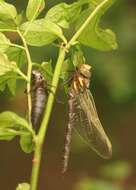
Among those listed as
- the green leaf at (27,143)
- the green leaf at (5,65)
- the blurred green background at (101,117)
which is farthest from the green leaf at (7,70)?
the blurred green background at (101,117)

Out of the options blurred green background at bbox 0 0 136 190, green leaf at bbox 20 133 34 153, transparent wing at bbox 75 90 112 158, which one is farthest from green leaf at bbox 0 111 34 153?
blurred green background at bbox 0 0 136 190

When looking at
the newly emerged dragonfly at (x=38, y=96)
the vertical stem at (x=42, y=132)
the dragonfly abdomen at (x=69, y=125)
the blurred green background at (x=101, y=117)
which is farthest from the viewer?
the blurred green background at (x=101, y=117)

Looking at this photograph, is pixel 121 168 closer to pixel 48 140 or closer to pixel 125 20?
pixel 125 20

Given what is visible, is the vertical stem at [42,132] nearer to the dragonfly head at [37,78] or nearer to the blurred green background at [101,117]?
the dragonfly head at [37,78]

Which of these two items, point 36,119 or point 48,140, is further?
point 48,140

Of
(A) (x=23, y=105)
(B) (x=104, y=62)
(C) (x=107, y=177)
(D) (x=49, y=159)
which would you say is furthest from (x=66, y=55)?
(D) (x=49, y=159)

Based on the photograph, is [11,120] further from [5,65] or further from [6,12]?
[6,12]
